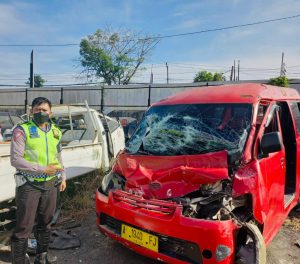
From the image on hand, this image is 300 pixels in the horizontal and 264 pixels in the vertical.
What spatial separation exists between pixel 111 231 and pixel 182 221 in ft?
3.28

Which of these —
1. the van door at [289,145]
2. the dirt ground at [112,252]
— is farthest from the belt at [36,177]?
the van door at [289,145]

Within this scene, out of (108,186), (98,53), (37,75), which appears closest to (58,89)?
(98,53)

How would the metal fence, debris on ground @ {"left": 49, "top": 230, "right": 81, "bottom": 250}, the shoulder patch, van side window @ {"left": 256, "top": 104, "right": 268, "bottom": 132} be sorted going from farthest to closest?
the metal fence, debris on ground @ {"left": 49, "top": 230, "right": 81, "bottom": 250}, van side window @ {"left": 256, "top": 104, "right": 268, "bottom": 132}, the shoulder patch

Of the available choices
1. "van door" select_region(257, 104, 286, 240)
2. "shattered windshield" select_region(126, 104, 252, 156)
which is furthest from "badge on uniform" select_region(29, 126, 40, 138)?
"van door" select_region(257, 104, 286, 240)

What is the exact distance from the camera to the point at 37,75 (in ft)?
141

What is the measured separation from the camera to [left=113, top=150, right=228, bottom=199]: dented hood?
3.37 m

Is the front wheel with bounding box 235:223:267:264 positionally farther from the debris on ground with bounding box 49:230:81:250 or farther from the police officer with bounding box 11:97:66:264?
the debris on ground with bounding box 49:230:81:250

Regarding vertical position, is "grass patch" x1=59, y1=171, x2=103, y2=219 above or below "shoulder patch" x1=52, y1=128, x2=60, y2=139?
below

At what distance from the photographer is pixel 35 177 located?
3.45 m

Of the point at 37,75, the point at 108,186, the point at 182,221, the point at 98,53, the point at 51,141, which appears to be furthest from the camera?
the point at 37,75

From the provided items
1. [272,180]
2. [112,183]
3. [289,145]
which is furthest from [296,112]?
[112,183]

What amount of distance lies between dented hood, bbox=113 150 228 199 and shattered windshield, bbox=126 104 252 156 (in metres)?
0.21

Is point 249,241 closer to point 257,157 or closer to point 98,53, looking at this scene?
point 257,157

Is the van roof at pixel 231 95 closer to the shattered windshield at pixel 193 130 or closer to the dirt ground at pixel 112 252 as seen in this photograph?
the shattered windshield at pixel 193 130
